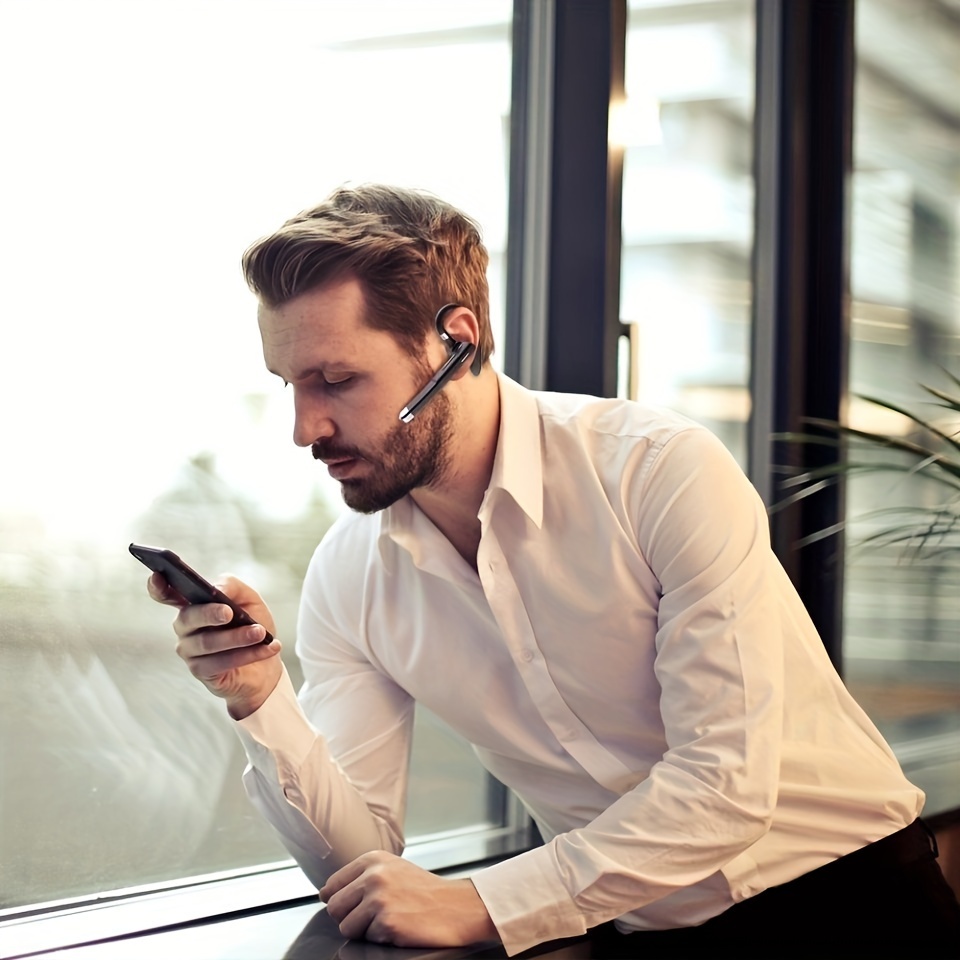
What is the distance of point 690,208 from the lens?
2.93m

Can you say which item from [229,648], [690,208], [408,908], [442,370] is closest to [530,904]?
[408,908]

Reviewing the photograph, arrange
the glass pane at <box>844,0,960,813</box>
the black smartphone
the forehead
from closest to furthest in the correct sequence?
the black smartphone < the forehead < the glass pane at <box>844,0,960,813</box>

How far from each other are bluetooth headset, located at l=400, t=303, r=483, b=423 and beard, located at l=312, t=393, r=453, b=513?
0.04 feet

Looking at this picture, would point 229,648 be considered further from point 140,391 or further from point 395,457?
point 140,391

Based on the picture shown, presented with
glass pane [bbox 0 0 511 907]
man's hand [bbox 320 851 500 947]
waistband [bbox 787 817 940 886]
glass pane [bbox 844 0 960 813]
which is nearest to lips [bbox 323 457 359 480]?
glass pane [bbox 0 0 511 907]

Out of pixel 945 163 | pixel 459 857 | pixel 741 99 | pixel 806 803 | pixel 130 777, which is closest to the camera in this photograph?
pixel 806 803

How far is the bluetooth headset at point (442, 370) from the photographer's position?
1592mm

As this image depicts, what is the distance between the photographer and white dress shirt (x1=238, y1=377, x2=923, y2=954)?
1.41 meters

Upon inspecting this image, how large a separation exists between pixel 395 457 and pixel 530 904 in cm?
60

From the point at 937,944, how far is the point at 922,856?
0.12 meters

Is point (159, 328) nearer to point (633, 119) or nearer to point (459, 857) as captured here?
point (459, 857)

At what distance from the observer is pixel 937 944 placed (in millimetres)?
1647

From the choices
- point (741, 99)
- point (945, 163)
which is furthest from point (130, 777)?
point (945, 163)

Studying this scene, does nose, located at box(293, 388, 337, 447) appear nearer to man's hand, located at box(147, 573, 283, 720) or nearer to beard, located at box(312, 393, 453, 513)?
beard, located at box(312, 393, 453, 513)
